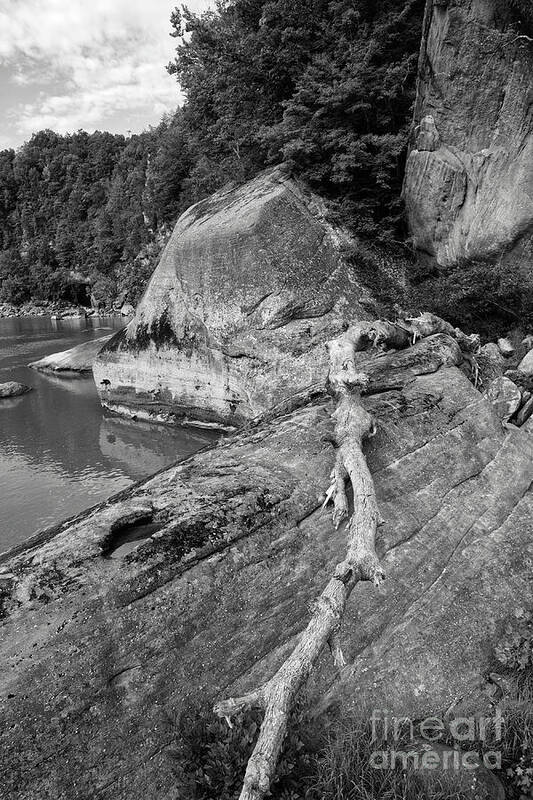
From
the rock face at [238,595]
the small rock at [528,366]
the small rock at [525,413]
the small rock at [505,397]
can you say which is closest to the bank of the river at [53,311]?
the small rock at [528,366]

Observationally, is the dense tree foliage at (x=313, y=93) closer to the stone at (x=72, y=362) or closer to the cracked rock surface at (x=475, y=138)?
the cracked rock surface at (x=475, y=138)

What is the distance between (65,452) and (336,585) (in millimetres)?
13361

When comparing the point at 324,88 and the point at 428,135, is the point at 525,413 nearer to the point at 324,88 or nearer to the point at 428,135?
the point at 428,135

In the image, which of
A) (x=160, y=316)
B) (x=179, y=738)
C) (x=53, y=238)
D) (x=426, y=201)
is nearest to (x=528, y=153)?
(x=426, y=201)

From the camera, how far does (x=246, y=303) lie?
14.3 meters

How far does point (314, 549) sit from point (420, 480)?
202 cm

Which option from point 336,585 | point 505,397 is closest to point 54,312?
point 505,397

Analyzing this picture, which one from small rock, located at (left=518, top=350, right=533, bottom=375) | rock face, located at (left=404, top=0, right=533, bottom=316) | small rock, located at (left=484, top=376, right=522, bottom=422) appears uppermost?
rock face, located at (left=404, top=0, right=533, bottom=316)

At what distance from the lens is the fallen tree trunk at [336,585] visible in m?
3.08

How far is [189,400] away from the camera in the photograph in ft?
55.0

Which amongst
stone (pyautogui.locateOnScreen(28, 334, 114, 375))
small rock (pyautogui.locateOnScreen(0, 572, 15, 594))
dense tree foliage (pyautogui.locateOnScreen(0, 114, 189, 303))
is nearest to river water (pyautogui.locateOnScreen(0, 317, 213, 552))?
stone (pyautogui.locateOnScreen(28, 334, 114, 375))

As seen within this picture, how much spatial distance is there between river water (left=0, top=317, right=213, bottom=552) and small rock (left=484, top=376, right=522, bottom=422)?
9214 millimetres

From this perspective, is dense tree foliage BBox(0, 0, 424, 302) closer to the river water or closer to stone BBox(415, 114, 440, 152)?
stone BBox(415, 114, 440, 152)

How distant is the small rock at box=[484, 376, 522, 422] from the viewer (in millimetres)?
8227
